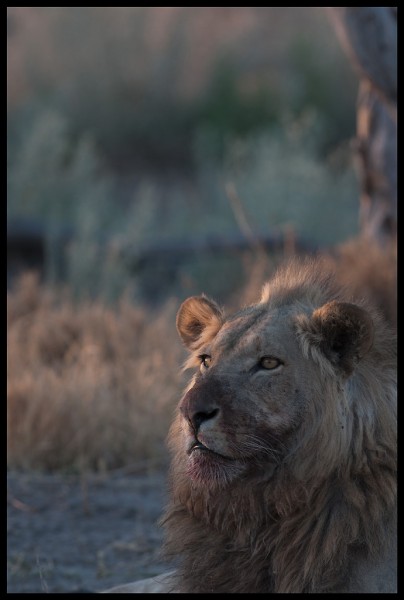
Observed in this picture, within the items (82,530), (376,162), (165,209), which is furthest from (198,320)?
(165,209)

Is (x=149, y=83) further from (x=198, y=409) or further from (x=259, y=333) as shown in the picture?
(x=198, y=409)

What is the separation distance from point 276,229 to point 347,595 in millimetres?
8173

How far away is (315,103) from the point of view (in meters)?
20.9

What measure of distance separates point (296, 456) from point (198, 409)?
1.30 ft

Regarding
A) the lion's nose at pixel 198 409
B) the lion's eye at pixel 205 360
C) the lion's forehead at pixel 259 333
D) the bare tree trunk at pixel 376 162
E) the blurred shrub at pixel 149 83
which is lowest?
the lion's nose at pixel 198 409

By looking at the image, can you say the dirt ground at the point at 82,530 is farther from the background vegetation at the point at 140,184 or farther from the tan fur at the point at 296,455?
the tan fur at the point at 296,455

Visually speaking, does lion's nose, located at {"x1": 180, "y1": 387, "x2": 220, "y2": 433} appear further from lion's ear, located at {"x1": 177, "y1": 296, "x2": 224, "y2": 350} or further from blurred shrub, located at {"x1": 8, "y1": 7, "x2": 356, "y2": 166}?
blurred shrub, located at {"x1": 8, "y1": 7, "x2": 356, "y2": 166}

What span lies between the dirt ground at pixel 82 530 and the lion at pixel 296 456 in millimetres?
1598

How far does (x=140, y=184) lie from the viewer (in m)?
18.8

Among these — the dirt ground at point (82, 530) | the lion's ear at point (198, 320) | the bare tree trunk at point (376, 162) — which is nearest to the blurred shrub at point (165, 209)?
→ the bare tree trunk at point (376, 162)

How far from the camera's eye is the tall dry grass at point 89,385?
7090 millimetres

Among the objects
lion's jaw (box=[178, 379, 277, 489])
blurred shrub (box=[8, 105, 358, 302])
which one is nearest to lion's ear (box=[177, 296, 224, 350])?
lion's jaw (box=[178, 379, 277, 489])

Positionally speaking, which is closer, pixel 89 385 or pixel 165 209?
pixel 89 385

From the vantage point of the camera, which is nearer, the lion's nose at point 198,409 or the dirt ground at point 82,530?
the lion's nose at point 198,409
